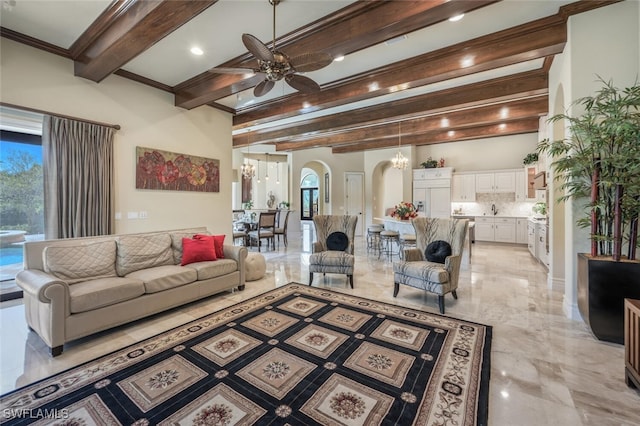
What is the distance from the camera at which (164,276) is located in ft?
10.5

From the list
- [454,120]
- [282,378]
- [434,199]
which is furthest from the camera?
[434,199]

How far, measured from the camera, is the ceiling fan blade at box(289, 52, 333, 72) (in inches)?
102

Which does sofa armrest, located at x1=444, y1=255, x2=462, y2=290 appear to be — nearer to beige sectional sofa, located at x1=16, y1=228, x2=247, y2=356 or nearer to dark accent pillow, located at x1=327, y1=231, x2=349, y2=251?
dark accent pillow, located at x1=327, y1=231, x2=349, y2=251

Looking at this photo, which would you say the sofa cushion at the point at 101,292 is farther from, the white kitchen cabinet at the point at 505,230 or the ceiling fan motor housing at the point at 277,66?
the white kitchen cabinet at the point at 505,230

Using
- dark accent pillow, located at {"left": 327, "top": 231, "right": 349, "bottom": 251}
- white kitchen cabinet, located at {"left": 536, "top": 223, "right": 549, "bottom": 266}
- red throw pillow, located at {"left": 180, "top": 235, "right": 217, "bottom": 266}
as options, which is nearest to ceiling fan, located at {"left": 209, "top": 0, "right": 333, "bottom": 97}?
red throw pillow, located at {"left": 180, "top": 235, "right": 217, "bottom": 266}

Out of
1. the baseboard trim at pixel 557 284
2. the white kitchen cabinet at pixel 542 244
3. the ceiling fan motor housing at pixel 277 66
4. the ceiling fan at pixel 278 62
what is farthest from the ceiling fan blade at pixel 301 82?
the white kitchen cabinet at pixel 542 244

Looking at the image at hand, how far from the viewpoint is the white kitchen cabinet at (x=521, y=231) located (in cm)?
749

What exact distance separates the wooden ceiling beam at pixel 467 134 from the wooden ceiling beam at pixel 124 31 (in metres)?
6.57

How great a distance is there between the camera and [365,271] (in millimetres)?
5180

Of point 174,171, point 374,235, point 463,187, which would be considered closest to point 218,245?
point 174,171

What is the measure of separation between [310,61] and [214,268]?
2.82 m

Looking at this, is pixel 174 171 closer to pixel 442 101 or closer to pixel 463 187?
pixel 442 101

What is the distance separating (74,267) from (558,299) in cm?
596

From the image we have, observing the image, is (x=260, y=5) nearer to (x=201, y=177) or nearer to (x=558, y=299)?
(x=201, y=177)
